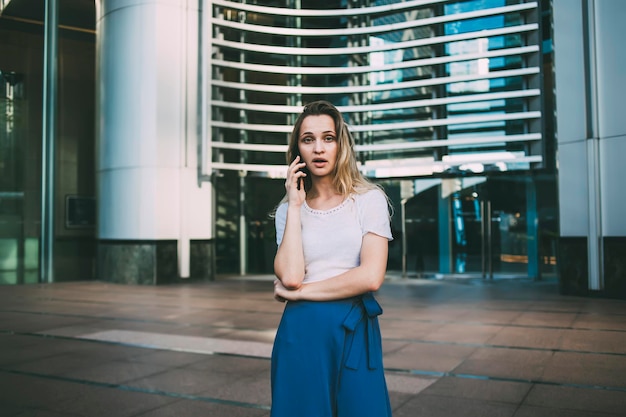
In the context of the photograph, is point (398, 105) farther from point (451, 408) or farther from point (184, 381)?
point (451, 408)

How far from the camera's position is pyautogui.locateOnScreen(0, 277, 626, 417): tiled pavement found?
4805mm

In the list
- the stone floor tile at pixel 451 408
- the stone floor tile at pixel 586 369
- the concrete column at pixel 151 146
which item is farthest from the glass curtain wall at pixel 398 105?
the stone floor tile at pixel 451 408

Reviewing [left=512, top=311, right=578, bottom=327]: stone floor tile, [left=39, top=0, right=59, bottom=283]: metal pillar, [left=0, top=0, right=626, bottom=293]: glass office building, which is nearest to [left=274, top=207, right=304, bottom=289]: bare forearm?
[left=512, top=311, right=578, bottom=327]: stone floor tile

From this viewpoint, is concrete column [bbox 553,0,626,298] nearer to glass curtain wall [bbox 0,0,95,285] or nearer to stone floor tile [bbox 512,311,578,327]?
stone floor tile [bbox 512,311,578,327]

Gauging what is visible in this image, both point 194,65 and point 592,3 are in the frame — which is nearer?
point 592,3

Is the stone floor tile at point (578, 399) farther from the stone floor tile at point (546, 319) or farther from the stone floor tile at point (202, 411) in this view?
the stone floor tile at point (546, 319)

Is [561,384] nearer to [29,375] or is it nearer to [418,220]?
[29,375]

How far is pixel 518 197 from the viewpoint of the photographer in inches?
665

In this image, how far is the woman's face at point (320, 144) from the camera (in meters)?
2.36

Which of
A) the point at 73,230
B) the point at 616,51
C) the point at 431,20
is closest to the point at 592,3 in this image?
the point at 616,51

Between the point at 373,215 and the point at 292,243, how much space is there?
33 cm

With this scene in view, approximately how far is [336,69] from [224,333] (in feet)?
34.4

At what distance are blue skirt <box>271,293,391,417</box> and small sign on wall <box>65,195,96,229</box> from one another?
53.7ft

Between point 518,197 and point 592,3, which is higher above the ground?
point 592,3
